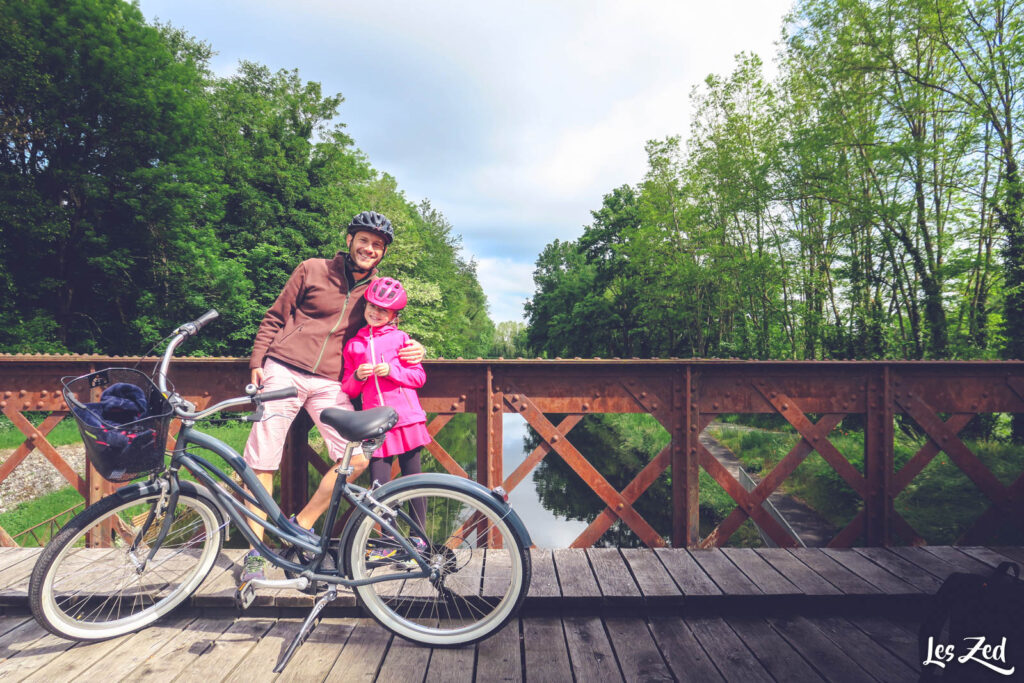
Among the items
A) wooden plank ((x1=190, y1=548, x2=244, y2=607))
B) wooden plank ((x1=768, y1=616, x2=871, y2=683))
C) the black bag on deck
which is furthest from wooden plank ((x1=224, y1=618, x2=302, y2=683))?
the black bag on deck

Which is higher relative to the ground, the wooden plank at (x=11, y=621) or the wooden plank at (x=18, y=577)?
the wooden plank at (x=18, y=577)

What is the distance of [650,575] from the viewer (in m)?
2.66

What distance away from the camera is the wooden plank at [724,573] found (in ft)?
8.21

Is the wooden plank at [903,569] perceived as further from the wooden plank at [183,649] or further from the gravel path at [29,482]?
the gravel path at [29,482]

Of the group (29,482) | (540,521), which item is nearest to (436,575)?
(540,521)

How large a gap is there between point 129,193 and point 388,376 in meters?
20.4

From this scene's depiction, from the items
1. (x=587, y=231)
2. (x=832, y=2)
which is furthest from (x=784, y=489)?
(x=587, y=231)

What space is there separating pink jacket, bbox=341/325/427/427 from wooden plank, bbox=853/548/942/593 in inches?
99.5

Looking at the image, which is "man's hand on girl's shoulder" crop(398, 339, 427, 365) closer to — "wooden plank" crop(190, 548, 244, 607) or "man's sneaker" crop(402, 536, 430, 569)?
"man's sneaker" crop(402, 536, 430, 569)

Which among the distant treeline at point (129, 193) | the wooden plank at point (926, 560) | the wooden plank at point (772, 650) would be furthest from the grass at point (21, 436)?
the wooden plank at point (926, 560)

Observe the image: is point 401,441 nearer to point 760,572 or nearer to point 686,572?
point 686,572

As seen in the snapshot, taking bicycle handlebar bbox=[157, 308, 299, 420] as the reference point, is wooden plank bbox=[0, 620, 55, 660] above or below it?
below

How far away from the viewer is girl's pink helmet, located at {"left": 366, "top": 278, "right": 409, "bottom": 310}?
2.67 meters

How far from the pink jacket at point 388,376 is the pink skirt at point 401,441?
0.03 m
